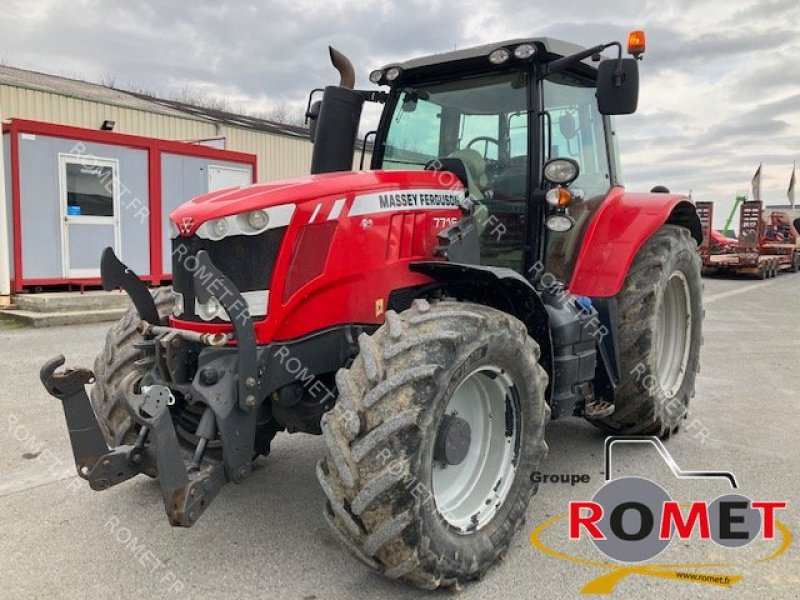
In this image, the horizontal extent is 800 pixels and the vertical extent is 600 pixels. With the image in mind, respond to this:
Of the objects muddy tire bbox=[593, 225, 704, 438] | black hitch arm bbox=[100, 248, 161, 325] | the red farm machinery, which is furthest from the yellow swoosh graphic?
the red farm machinery

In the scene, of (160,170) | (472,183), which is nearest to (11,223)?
(160,170)

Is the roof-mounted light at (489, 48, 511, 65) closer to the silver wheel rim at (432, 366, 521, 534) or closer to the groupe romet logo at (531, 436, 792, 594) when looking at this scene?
the silver wheel rim at (432, 366, 521, 534)

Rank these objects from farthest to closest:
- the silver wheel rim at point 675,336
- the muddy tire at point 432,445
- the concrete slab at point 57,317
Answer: the concrete slab at point 57,317 → the silver wheel rim at point 675,336 → the muddy tire at point 432,445

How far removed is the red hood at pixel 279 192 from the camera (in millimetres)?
2805

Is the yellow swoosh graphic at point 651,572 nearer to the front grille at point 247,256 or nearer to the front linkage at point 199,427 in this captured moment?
the front linkage at point 199,427

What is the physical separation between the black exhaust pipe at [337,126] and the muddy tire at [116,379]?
1.20 meters

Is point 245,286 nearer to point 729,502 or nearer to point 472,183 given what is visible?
point 472,183

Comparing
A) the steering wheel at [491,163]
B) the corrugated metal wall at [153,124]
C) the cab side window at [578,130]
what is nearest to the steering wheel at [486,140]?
the steering wheel at [491,163]

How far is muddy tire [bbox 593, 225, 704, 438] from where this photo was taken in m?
4.16

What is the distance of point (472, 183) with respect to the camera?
3865 millimetres

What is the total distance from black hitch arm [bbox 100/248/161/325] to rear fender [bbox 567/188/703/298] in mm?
2312

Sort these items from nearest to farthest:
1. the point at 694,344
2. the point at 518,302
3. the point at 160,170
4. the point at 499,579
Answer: the point at 499,579, the point at 518,302, the point at 694,344, the point at 160,170

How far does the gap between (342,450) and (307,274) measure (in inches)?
31.7

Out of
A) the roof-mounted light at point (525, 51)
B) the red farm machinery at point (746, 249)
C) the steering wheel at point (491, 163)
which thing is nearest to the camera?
the roof-mounted light at point (525, 51)
